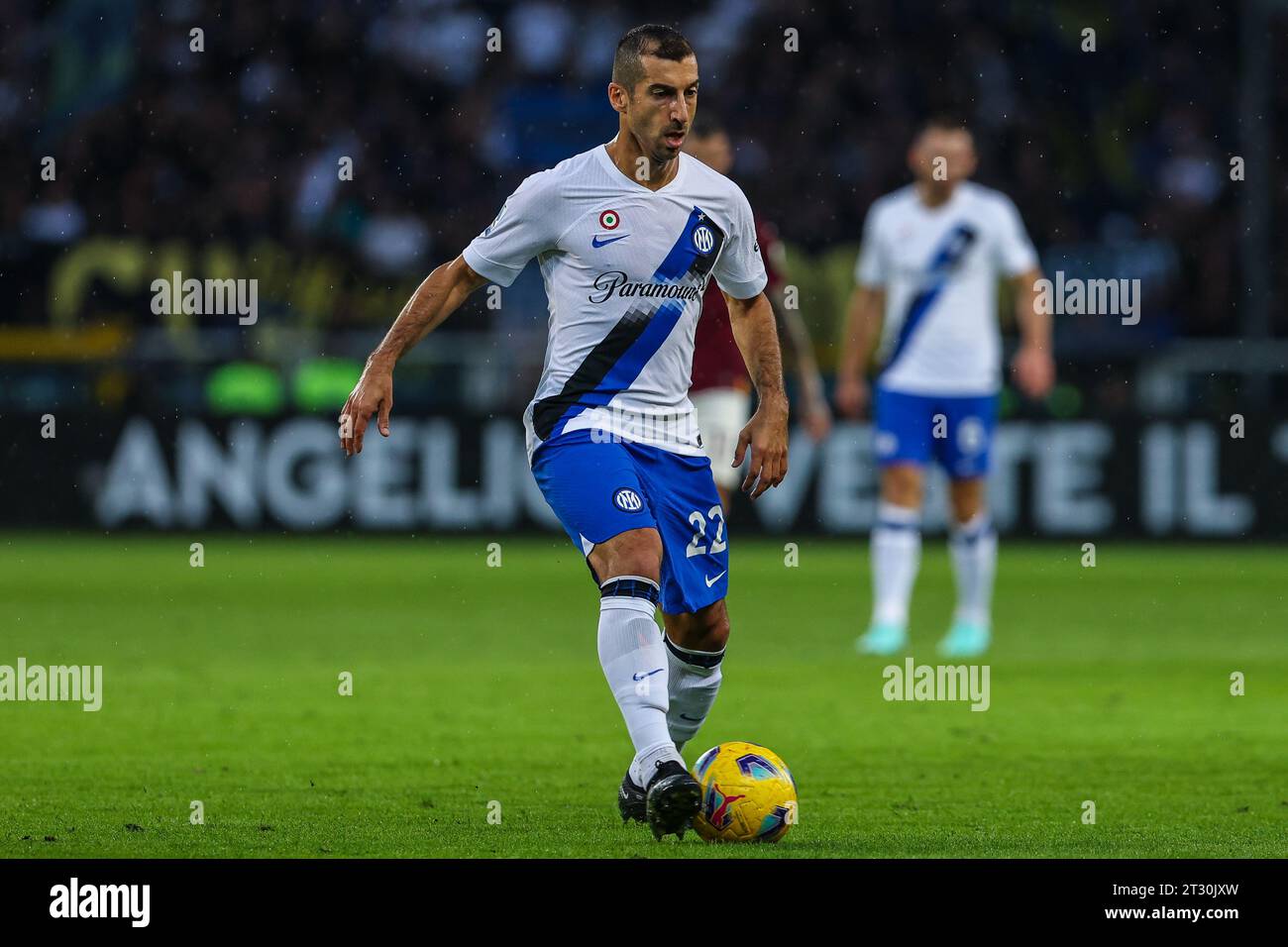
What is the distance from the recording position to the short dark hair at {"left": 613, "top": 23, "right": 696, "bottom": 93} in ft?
19.3

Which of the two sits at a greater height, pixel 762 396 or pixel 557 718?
pixel 762 396

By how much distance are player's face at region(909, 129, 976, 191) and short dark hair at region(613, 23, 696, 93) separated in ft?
15.9

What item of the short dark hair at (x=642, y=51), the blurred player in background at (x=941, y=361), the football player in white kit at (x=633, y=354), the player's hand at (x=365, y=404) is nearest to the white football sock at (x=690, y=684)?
the football player in white kit at (x=633, y=354)

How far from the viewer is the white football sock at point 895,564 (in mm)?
10797

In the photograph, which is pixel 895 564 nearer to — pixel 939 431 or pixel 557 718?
pixel 939 431

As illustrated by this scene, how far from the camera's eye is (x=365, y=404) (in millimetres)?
5680

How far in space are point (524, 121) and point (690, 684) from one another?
1463 cm

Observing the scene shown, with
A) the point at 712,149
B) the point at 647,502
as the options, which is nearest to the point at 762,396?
the point at 647,502

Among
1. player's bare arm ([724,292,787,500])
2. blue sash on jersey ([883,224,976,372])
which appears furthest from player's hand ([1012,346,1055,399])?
player's bare arm ([724,292,787,500])

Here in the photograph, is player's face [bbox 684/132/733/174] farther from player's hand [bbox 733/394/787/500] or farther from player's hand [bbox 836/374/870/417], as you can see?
player's hand [bbox 733/394/787/500]

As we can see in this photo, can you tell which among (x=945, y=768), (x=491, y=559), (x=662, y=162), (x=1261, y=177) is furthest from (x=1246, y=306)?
(x=662, y=162)

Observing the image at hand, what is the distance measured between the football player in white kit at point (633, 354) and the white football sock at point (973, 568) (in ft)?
15.4
